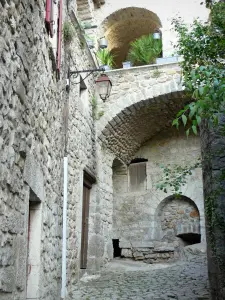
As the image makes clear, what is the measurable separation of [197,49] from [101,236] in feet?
15.0

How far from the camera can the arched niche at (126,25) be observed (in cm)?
952

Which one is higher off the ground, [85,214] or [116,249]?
[85,214]

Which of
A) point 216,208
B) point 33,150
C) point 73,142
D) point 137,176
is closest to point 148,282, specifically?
point 73,142

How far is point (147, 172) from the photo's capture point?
955cm

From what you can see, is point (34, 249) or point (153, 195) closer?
point (34, 249)

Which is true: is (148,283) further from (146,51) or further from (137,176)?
(146,51)

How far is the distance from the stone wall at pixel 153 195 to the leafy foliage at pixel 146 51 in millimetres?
2070

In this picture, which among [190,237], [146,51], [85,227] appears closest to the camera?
[85,227]

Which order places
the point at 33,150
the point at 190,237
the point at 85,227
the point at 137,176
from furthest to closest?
1. the point at 137,176
2. the point at 190,237
3. the point at 85,227
4. the point at 33,150

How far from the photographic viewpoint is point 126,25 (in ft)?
33.3

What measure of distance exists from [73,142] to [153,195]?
13.2 ft

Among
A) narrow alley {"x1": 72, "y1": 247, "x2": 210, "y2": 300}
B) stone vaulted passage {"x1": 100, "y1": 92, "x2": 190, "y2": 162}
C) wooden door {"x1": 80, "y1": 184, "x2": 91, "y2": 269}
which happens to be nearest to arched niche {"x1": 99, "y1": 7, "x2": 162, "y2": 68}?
stone vaulted passage {"x1": 100, "y1": 92, "x2": 190, "y2": 162}

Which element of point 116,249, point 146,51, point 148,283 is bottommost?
point 148,283

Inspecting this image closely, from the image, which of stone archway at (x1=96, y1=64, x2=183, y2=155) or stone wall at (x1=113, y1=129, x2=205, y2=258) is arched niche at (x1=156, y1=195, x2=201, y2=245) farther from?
stone archway at (x1=96, y1=64, x2=183, y2=155)
